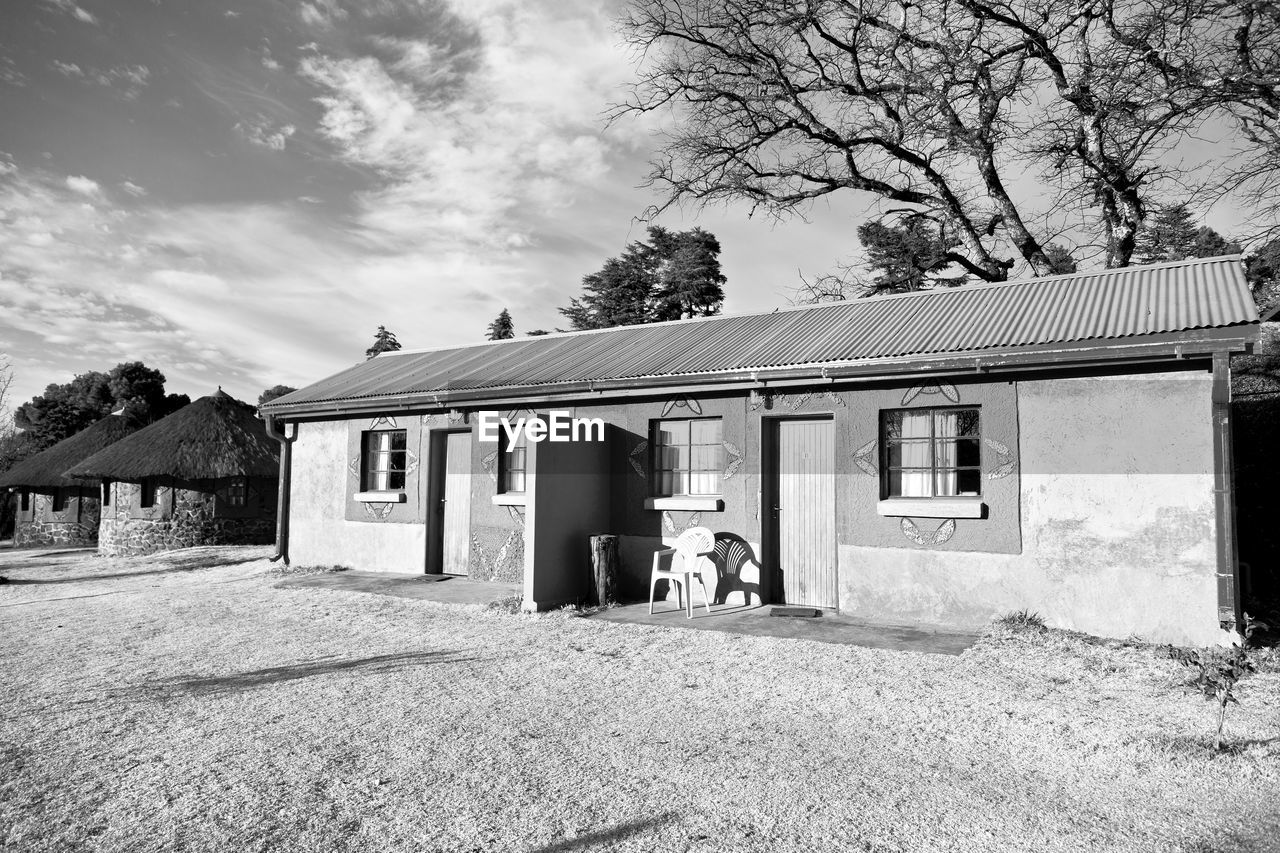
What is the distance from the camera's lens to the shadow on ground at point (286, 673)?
5.97m

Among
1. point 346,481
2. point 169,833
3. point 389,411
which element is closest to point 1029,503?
point 169,833

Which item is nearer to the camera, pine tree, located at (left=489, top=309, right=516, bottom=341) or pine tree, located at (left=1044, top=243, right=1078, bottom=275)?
pine tree, located at (left=1044, top=243, right=1078, bottom=275)

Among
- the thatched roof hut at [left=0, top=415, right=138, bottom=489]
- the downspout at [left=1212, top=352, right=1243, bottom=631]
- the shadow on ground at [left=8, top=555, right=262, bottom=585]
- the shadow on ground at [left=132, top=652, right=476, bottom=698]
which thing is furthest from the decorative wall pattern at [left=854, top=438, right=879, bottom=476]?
the thatched roof hut at [left=0, top=415, right=138, bottom=489]

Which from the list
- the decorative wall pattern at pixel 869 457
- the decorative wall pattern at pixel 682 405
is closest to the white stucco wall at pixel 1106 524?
the decorative wall pattern at pixel 869 457

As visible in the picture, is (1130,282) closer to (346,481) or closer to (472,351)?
(472,351)

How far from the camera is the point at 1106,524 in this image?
739cm

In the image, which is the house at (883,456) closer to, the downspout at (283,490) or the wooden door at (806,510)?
the wooden door at (806,510)

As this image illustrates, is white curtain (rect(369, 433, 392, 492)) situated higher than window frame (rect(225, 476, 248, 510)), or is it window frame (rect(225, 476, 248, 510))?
white curtain (rect(369, 433, 392, 492))

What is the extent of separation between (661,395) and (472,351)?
20.2 feet

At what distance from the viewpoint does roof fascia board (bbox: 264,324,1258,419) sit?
22.6ft

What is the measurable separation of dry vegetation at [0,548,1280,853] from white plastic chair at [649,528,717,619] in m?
1.33

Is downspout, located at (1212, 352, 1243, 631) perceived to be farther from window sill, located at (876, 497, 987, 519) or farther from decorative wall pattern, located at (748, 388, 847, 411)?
decorative wall pattern, located at (748, 388, 847, 411)

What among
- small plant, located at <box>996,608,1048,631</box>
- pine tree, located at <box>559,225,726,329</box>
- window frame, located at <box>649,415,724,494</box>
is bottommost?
small plant, located at <box>996,608,1048,631</box>

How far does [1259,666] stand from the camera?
20.7 ft
